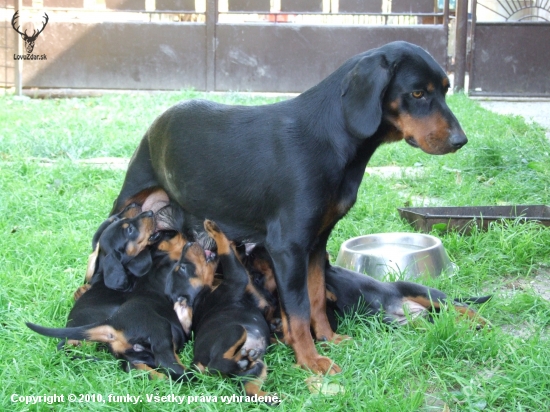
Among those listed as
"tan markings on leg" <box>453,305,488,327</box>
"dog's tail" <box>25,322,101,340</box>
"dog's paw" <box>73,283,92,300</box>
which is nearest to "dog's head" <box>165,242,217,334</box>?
"dog's tail" <box>25,322,101,340</box>

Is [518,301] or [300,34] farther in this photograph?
[300,34]

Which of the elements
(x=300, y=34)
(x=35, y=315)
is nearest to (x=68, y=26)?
(x=300, y=34)

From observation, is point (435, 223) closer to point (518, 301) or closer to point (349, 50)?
point (518, 301)

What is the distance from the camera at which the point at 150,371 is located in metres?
2.96

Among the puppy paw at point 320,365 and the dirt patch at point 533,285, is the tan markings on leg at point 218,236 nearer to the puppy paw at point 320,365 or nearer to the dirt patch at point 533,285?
the puppy paw at point 320,365

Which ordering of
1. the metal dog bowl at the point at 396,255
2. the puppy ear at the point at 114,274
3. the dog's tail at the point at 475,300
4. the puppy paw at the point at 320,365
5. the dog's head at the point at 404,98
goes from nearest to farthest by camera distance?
the puppy paw at the point at 320,365, the dog's head at the point at 404,98, the puppy ear at the point at 114,274, the dog's tail at the point at 475,300, the metal dog bowl at the point at 396,255

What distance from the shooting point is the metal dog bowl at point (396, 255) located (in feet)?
13.6

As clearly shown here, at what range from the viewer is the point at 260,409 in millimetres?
2760

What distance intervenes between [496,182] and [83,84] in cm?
945

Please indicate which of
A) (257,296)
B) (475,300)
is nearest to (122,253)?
Answer: (257,296)

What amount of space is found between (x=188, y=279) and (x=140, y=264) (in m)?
0.31

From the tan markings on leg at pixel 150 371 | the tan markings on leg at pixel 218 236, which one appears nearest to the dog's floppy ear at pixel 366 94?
the tan markings on leg at pixel 218 236

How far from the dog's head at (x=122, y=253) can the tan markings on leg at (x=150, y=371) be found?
1.70 feet

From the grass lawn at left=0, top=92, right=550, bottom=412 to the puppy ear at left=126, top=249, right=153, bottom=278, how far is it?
479 millimetres
